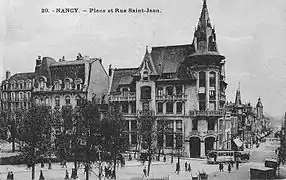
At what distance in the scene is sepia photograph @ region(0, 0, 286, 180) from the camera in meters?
8.34

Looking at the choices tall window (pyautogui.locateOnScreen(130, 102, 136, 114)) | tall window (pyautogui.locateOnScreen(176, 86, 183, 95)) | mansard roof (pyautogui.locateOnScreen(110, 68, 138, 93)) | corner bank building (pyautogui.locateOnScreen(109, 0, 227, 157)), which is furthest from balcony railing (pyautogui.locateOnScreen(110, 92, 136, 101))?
tall window (pyautogui.locateOnScreen(176, 86, 183, 95))

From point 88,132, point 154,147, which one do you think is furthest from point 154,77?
point 88,132

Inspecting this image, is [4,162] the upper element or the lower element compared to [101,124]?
lower

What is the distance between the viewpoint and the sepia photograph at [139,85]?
8344mm

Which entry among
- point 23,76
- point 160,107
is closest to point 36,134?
point 23,76

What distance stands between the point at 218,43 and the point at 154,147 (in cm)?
393

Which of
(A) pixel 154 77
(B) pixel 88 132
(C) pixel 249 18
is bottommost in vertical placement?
(B) pixel 88 132

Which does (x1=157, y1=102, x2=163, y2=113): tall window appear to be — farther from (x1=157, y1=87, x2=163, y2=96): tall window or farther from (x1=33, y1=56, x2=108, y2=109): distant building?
(x1=33, y1=56, x2=108, y2=109): distant building

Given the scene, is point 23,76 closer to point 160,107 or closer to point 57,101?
point 57,101

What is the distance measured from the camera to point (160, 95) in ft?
41.2

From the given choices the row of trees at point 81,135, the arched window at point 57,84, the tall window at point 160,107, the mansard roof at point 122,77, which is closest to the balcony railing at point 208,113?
the tall window at point 160,107

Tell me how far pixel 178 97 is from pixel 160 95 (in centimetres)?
62

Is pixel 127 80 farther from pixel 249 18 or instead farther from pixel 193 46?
pixel 249 18

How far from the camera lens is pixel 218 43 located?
9.25 meters
